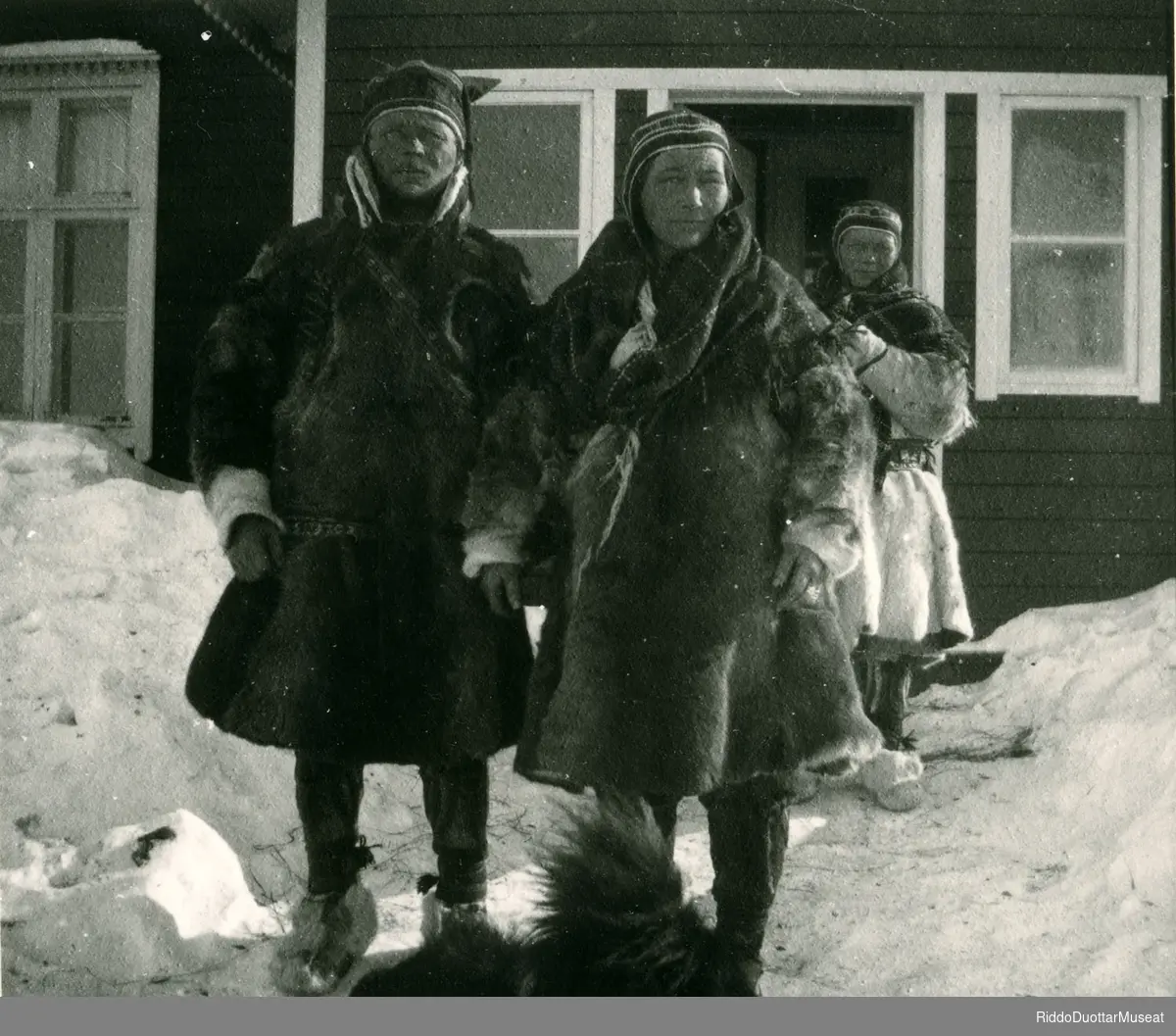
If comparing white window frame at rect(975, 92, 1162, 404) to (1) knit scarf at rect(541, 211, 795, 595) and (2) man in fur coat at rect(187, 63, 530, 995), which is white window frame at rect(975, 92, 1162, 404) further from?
(2) man in fur coat at rect(187, 63, 530, 995)

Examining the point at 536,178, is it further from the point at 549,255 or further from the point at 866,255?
the point at 866,255

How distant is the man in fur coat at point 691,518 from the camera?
6.49 ft

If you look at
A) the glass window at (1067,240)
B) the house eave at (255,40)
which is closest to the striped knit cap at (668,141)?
the glass window at (1067,240)

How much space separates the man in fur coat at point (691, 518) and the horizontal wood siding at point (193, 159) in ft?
4.94

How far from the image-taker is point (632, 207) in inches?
84.0

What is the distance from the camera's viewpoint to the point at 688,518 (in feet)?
6.61

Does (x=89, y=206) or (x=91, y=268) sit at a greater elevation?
(x=89, y=206)

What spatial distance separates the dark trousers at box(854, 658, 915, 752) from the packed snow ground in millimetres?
71

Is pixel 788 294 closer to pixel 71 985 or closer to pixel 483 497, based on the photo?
pixel 483 497

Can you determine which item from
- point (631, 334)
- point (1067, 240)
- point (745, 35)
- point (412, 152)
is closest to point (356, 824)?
point (631, 334)

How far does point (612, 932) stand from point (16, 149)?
2.44 meters

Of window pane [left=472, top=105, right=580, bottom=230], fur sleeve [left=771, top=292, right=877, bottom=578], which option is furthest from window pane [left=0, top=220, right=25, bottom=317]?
fur sleeve [left=771, top=292, right=877, bottom=578]

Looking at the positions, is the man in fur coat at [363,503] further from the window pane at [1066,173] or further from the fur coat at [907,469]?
the window pane at [1066,173]

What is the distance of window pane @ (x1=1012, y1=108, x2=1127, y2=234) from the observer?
387 centimetres
